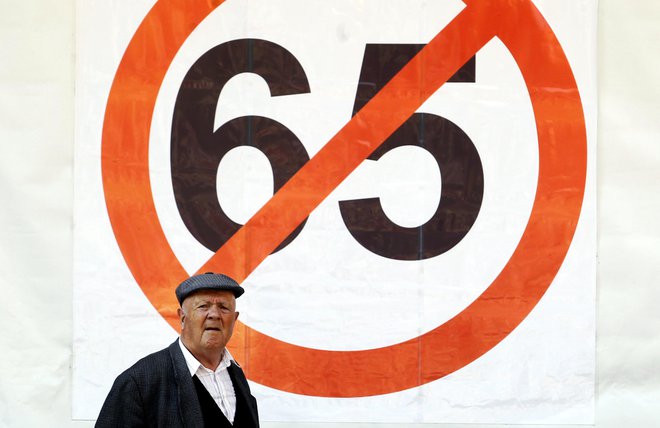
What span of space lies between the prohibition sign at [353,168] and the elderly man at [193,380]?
0.59 meters

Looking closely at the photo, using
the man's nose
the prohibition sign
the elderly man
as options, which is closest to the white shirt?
the elderly man

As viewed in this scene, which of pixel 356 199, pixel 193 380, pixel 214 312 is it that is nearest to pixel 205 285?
pixel 214 312

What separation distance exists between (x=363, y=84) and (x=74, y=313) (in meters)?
1.13

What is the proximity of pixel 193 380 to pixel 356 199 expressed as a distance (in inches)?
35.3

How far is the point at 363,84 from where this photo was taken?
2801 millimetres

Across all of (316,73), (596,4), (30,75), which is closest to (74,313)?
(30,75)

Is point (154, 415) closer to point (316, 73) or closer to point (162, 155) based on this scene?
point (162, 155)

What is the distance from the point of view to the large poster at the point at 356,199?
9.09 feet

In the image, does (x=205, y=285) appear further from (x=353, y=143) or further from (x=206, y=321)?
(x=353, y=143)

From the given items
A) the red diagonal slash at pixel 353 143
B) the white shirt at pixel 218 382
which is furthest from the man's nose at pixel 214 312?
the red diagonal slash at pixel 353 143

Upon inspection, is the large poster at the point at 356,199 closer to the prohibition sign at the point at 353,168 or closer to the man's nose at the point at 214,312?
the prohibition sign at the point at 353,168

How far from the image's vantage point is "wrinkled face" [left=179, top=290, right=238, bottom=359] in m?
2.12

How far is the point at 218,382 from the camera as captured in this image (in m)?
2.17

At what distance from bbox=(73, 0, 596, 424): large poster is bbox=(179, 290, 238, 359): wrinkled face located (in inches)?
25.4
